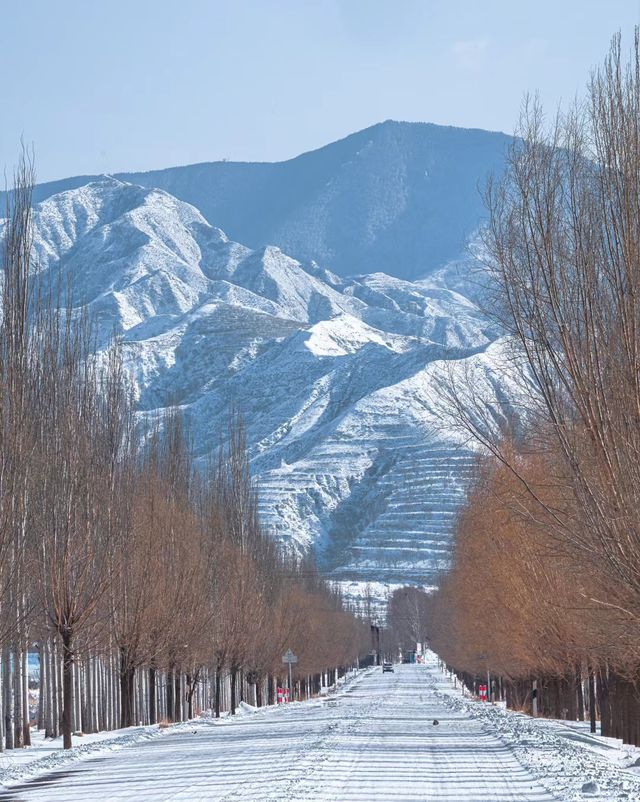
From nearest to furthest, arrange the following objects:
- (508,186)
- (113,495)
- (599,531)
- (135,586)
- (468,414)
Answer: (599,531)
(468,414)
(508,186)
(113,495)
(135,586)

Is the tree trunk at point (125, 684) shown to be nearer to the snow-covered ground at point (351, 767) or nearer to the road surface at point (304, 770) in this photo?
the snow-covered ground at point (351, 767)

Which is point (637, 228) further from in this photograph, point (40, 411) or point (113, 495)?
point (113, 495)

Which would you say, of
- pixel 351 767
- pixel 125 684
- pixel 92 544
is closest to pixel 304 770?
pixel 351 767

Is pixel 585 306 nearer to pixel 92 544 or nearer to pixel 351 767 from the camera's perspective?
pixel 351 767

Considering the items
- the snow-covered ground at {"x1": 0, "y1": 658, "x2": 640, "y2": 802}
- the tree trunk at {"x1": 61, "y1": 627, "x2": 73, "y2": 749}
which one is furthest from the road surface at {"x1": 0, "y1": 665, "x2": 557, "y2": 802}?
the tree trunk at {"x1": 61, "y1": 627, "x2": 73, "y2": 749}

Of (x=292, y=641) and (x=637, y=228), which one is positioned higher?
(x=637, y=228)

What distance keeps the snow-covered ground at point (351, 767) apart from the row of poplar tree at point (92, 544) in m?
3.81

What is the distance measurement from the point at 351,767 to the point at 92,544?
538 inches

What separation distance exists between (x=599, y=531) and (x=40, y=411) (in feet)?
81.4

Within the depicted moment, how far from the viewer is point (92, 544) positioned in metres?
35.1

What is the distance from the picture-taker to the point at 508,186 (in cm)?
1845

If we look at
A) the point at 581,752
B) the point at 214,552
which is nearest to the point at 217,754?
the point at 581,752

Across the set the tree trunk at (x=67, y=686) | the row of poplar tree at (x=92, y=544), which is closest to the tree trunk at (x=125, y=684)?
the row of poplar tree at (x=92, y=544)

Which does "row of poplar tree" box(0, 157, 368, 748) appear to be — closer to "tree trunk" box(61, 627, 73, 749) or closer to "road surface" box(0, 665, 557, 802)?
"tree trunk" box(61, 627, 73, 749)
